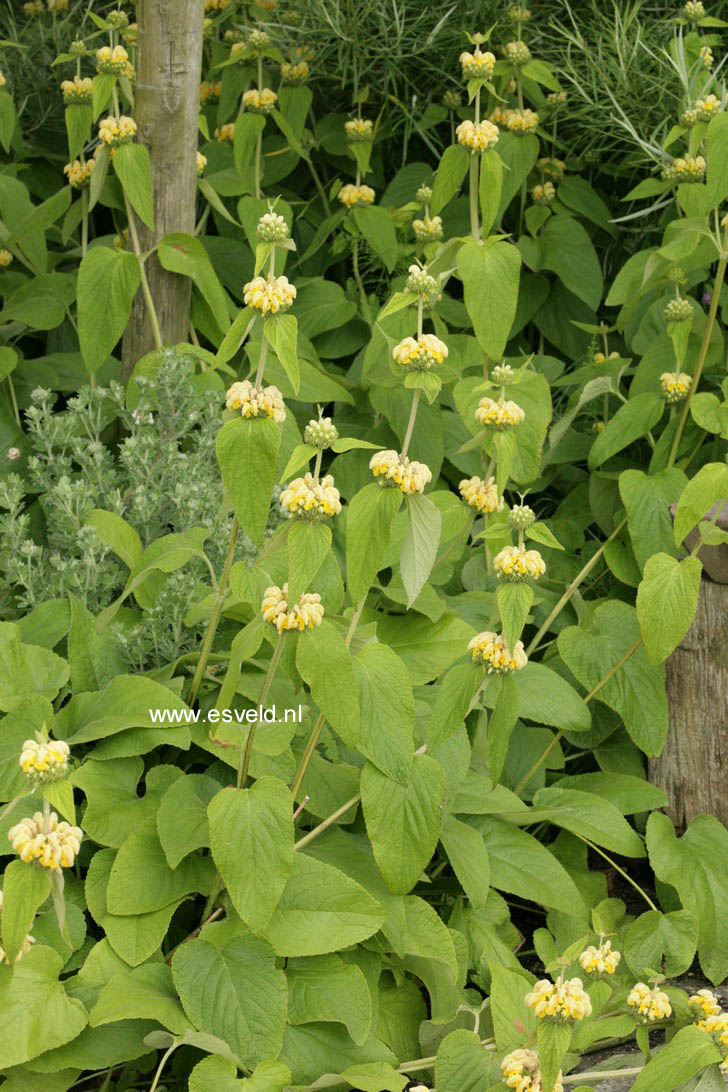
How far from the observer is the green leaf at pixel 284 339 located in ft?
4.82

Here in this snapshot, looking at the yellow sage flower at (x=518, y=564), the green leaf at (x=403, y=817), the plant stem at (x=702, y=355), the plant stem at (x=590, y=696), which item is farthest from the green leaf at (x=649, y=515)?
the green leaf at (x=403, y=817)

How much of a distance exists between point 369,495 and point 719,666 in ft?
3.60

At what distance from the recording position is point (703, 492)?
193 cm

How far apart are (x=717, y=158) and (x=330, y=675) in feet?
4.24

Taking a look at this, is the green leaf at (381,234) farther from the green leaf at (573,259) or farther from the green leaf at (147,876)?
the green leaf at (147,876)

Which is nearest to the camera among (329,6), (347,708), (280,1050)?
(347,708)

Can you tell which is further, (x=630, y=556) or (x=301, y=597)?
(x=630, y=556)

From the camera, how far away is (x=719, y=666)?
91.4 inches

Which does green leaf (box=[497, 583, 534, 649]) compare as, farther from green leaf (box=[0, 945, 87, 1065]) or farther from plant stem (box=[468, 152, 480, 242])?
plant stem (box=[468, 152, 480, 242])

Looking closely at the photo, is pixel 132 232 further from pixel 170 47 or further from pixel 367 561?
pixel 367 561

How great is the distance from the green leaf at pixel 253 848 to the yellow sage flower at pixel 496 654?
0.33 metres

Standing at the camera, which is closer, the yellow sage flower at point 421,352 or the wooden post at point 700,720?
the yellow sage flower at point 421,352

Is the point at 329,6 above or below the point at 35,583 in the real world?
above

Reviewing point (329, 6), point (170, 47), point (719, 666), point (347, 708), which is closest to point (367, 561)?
point (347, 708)
